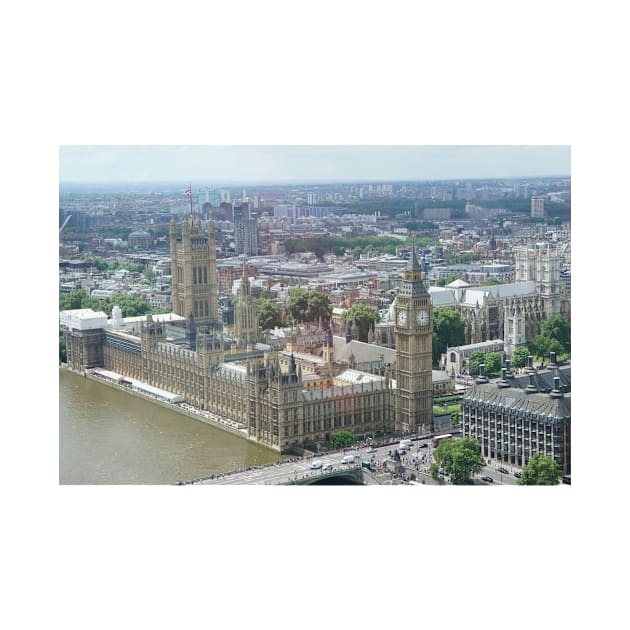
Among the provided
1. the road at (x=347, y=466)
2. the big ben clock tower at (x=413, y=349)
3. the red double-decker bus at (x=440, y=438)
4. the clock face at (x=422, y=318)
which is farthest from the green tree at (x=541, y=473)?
the clock face at (x=422, y=318)

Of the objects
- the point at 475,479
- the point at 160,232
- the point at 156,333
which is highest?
the point at 160,232

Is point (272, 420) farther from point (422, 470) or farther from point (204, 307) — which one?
point (204, 307)

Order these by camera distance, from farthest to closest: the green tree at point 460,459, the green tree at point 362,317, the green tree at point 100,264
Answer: the green tree at point 100,264 < the green tree at point 362,317 < the green tree at point 460,459

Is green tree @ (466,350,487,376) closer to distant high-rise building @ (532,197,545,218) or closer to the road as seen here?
the road

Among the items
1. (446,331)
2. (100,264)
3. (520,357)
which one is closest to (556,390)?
(520,357)

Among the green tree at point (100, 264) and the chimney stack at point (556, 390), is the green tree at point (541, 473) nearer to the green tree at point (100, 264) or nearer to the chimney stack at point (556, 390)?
the chimney stack at point (556, 390)

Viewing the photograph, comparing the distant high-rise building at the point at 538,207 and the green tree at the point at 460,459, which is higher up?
the distant high-rise building at the point at 538,207

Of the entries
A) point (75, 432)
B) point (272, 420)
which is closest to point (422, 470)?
point (272, 420)

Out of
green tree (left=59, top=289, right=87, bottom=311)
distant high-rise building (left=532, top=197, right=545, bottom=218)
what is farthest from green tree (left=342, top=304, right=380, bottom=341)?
distant high-rise building (left=532, top=197, right=545, bottom=218)
